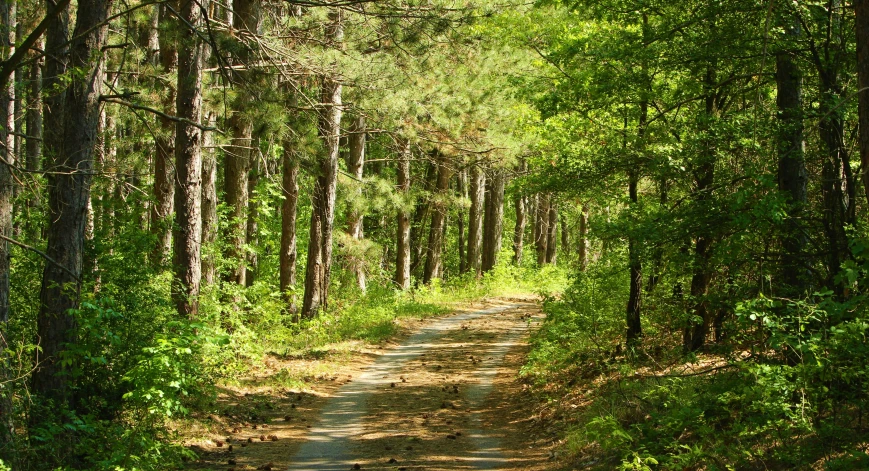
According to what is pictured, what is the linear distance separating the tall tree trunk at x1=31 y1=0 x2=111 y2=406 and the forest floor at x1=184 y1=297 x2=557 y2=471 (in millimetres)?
1935

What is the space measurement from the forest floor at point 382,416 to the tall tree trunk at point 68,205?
1.94m

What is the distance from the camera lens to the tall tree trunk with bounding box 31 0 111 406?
772 centimetres

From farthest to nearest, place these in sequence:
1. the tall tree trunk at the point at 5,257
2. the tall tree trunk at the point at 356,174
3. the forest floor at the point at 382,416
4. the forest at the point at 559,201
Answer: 1. the tall tree trunk at the point at 356,174
2. the forest floor at the point at 382,416
3. the tall tree trunk at the point at 5,257
4. the forest at the point at 559,201

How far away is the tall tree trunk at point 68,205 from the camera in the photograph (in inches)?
304

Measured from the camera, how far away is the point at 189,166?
11.1 metres

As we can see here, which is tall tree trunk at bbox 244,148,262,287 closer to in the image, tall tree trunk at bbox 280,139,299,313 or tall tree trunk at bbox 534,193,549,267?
tall tree trunk at bbox 280,139,299,313


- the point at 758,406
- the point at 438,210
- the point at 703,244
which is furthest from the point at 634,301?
the point at 438,210

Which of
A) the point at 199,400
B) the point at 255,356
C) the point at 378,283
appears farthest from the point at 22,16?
the point at 378,283

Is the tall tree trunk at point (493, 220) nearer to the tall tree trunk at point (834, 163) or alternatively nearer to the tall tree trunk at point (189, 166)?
the tall tree trunk at point (189, 166)

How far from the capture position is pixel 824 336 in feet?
18.4

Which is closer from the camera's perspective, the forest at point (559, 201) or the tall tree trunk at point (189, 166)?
the forest at point (559, 201)

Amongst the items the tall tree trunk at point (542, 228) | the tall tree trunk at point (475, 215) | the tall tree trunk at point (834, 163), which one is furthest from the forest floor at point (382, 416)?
the tall tree trunk at point (542, 228)

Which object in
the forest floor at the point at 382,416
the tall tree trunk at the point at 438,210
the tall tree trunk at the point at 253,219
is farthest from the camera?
the tall tree trunk at the point at 438,210

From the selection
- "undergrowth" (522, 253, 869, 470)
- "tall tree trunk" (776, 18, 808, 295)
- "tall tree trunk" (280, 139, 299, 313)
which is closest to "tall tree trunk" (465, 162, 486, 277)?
"tall tree trunk" (280, 139, 299, 313)
